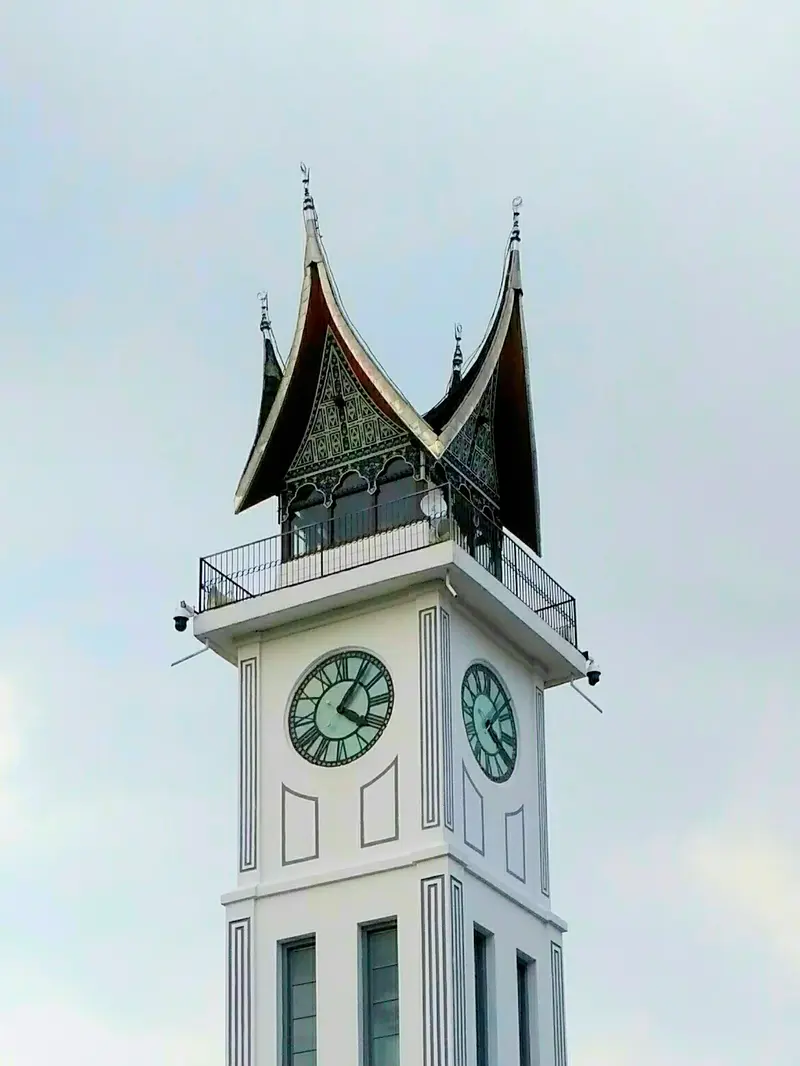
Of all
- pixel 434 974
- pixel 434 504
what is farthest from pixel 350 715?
pixel 434 974

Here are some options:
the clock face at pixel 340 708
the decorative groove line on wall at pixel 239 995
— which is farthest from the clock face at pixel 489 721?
the decorative groove line on wall at pixel 239 995

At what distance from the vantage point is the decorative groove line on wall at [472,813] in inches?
1451

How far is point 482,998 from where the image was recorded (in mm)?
36281

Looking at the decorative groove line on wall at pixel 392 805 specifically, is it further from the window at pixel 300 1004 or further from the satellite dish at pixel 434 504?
the satellite dish at pixel 434 504

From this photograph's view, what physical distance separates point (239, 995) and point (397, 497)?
304 inches

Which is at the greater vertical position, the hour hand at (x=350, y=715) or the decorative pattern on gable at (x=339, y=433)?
the decorative pattern on gable at (x=339, y=433)

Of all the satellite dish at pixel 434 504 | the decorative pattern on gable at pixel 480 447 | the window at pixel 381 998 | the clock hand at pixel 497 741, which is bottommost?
the window at pixel 381 998

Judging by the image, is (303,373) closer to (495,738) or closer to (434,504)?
(434,504)

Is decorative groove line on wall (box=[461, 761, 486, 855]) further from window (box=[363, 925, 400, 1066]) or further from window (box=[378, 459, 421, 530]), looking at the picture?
window (box=[378, 459, 421, 530])

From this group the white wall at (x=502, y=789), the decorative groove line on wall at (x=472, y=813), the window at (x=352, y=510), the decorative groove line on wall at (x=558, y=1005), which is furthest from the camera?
the window at (x=352, y=510)

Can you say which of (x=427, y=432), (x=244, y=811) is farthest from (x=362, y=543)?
(x=244, y=811)

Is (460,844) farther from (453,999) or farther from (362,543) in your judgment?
(362,543)

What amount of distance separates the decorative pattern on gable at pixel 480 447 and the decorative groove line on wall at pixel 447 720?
9.94ft

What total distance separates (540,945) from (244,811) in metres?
4.64
